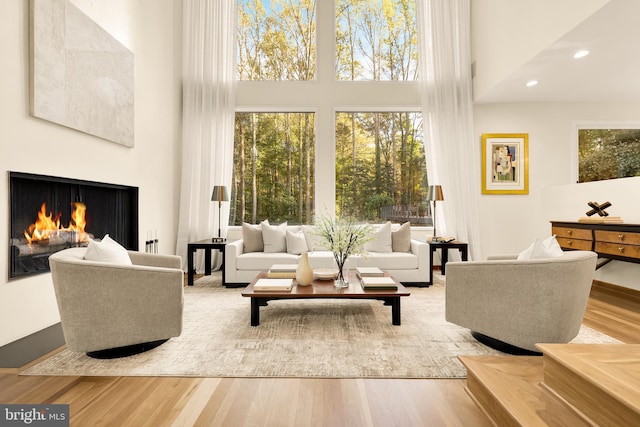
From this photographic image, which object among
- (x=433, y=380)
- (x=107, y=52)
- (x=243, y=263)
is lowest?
(x=433, y=380)

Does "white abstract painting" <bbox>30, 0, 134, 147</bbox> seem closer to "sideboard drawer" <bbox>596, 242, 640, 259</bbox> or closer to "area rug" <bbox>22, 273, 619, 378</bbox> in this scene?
"area rug" <bbox>22, 273, 619, 378</bbox>

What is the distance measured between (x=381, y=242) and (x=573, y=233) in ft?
7.23

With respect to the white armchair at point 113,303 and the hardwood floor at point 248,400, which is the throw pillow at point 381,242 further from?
the white armchair at point 113,303

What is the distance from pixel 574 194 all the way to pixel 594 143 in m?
1.48

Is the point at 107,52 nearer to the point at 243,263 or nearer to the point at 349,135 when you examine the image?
the point at 243,263

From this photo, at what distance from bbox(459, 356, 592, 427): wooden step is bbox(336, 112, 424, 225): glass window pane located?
3.72 m

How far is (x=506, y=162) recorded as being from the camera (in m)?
5.64

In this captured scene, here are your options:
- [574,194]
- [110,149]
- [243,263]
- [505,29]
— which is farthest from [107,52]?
[574,194]

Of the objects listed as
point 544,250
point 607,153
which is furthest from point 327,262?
point 607,153

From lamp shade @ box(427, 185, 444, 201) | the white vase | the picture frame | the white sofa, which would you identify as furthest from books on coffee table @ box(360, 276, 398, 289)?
the picture frame

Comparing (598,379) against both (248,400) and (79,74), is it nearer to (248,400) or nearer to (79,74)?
(248,400)

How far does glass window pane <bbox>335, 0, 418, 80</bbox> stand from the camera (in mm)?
5832

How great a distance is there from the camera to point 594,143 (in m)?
5.56

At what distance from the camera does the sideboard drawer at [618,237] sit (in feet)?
11.2
